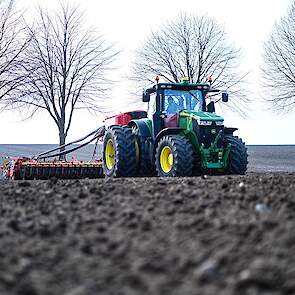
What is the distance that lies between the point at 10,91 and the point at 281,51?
11.6 metres

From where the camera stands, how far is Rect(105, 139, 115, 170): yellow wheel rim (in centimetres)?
1385

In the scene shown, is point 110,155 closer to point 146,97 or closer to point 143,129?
point 143,129

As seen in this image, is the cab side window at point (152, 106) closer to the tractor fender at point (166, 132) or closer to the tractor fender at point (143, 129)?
the tractor fender at point (143, 129)

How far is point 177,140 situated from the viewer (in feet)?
36.1

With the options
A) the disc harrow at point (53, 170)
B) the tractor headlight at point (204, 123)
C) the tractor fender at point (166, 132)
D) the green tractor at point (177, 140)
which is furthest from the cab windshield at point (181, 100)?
the disc harrow at point (53, 170)

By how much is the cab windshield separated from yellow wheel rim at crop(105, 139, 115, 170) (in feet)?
7.38

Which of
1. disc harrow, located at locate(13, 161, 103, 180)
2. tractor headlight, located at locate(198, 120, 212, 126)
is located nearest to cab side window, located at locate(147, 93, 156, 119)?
tractor headlight, located at locate(198, 120, 212, 126)

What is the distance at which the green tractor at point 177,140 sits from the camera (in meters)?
11.4

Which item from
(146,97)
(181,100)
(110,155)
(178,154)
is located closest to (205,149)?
(178,154)

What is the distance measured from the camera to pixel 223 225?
4.23 m

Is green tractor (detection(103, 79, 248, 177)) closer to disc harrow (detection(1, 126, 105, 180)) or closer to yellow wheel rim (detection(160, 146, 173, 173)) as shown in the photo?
yellow wheel rim (detection(160, 146, 173, 173))

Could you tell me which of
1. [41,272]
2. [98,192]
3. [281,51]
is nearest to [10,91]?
[281,51]

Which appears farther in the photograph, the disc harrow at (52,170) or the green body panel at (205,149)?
the disc harrow at (52,170)

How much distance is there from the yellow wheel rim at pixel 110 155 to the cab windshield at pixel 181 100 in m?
2.25
